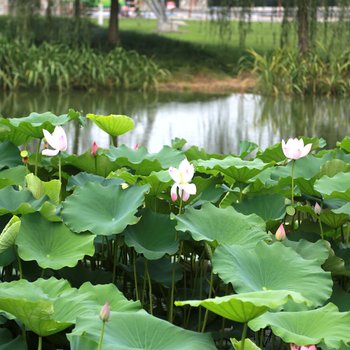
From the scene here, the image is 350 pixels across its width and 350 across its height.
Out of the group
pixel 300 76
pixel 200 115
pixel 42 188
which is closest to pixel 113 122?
pixel 42 188

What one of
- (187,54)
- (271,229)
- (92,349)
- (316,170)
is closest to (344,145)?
(316,170)

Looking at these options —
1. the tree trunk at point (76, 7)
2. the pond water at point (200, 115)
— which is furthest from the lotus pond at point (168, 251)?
the tree trunk at point (76, 7)

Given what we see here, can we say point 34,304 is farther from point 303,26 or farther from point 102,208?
point 303,26

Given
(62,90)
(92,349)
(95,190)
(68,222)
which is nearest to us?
(92,349)

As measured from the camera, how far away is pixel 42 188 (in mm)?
1919

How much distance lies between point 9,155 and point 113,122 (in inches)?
11.5

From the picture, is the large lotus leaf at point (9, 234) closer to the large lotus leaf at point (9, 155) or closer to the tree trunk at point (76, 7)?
the large lotus leaf at point (9, 155)

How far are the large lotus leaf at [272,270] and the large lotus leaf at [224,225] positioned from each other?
0.10 metres

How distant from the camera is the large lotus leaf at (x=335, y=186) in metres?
1.79

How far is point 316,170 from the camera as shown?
7.09ft

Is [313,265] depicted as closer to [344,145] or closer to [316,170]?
[316,170]

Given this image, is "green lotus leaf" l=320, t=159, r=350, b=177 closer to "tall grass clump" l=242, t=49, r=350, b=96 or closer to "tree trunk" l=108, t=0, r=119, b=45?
"tall grass clump" l=242, t=49, r=350, b=96

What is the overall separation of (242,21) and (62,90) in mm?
3194

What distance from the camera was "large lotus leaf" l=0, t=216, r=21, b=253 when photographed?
155 cm
